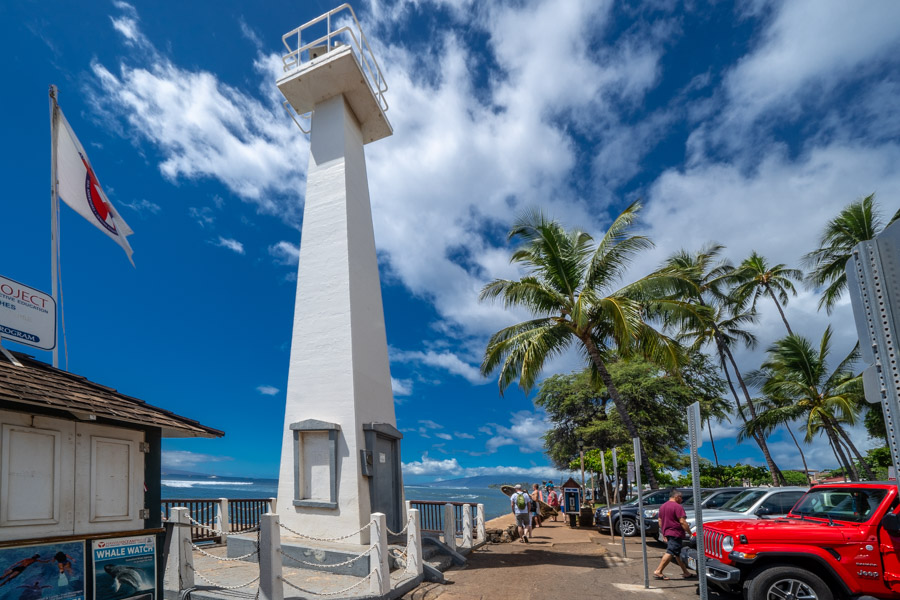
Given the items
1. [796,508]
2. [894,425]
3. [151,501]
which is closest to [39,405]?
[151,501]

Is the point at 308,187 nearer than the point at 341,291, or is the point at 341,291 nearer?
the point at 341,291

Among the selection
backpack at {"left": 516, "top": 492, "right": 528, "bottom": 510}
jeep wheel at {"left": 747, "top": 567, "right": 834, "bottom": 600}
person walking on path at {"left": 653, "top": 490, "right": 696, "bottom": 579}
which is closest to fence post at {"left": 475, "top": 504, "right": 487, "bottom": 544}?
backpack at {"left": 516, "top": 492, "right": 528, "bottom": 510}

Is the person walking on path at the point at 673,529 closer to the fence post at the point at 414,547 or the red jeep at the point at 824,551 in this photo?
the red jeep at the point at 824,551

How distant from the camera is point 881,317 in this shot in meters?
2.93

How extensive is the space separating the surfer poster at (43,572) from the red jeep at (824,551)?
26.2 feet

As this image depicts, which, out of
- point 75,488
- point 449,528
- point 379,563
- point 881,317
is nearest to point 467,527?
point 449,528

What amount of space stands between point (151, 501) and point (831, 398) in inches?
965

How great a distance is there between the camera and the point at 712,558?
8.05 meters

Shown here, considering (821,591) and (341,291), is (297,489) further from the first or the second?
(821,591)

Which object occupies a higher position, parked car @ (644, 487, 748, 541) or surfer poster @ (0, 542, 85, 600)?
surfer poster @ (0, 542, 85, 600)

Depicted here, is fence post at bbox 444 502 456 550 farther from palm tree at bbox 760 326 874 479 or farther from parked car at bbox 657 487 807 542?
palm tree at bbox 760 326 874 479

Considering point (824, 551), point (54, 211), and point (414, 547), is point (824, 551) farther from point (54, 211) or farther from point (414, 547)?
point (54, 211)

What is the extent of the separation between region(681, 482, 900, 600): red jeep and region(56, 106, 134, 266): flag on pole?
10.9m

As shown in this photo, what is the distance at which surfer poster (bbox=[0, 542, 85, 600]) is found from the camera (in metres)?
4.73
